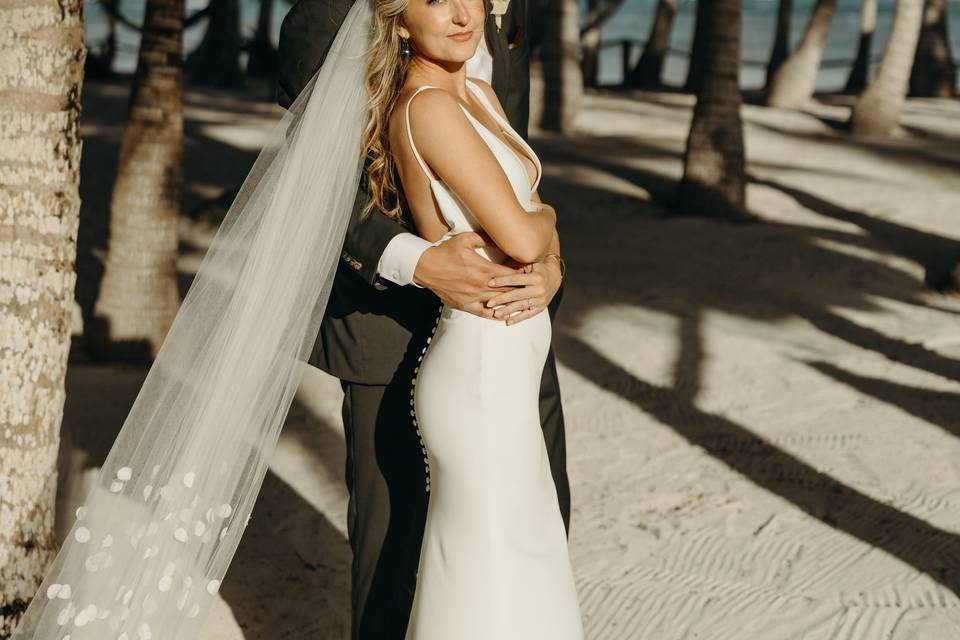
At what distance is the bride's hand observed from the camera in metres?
2.57

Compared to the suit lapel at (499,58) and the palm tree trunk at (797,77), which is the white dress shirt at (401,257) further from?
the palm tree trunk at (797,77)

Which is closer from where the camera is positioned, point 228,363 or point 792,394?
point 228,363

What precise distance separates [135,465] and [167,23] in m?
4.29

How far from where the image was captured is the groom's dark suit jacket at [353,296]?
2.89 metres

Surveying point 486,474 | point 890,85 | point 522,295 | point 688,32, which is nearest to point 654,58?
point 890,85

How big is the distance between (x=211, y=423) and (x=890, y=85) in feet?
38.6

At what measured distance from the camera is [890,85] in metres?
12.7

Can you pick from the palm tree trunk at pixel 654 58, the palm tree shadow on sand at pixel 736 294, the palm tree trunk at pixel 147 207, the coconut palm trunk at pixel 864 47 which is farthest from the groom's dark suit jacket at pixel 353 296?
the palm tree trunk at pixel 654 58

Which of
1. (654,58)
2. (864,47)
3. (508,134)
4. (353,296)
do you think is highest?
(508,134)

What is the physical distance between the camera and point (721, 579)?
4.38 meters

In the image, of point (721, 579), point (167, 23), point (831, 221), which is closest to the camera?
point (721, 579)

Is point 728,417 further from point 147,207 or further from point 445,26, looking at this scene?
point 445,26

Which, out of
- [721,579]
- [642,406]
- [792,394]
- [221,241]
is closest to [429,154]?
[221,241]

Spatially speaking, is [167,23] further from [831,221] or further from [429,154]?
[831,221]
